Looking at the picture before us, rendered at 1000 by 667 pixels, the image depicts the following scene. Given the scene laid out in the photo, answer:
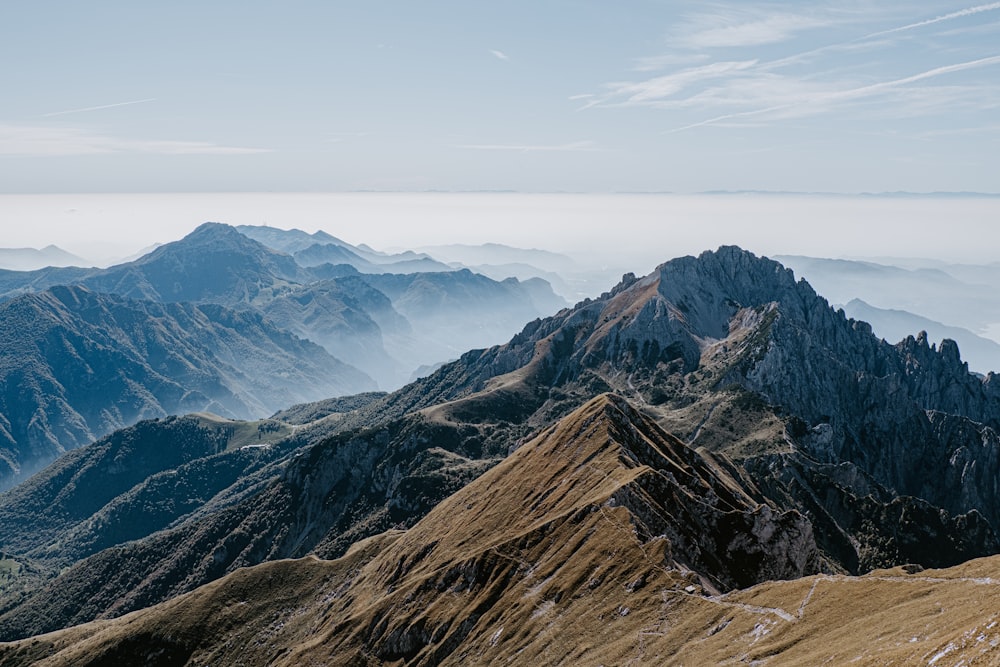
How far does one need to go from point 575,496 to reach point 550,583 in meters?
35.3

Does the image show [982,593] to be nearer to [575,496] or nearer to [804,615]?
[804,615]

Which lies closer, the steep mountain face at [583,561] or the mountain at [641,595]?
the mountain at [641,595]

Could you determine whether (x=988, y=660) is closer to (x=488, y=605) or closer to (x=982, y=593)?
(x=982, y=593)

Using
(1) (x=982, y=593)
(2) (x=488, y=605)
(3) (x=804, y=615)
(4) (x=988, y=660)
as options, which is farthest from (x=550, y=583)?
(4) (x=988, y=660)

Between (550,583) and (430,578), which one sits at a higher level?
(550,583)

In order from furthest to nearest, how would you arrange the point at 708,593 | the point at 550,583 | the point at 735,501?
the point at 735,501
the point at 550,583
the point at 708,593

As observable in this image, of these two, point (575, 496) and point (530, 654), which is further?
point (575, 496)

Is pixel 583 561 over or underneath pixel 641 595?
underneath

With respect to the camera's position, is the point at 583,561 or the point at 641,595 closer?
the point at 641,595

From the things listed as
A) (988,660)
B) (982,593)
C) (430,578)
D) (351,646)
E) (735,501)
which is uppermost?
(988,660)

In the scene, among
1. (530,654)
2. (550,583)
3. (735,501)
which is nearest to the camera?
(530,654)

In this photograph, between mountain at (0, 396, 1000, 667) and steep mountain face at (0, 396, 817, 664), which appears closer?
mountain at (0, 396, 1000, 667)

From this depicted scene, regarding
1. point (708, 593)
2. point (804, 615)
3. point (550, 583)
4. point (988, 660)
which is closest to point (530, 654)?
point (550, 583)

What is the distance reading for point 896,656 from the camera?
2709 inches
